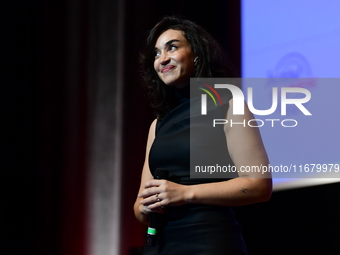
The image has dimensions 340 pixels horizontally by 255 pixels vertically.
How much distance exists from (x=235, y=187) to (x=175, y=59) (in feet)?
1.73

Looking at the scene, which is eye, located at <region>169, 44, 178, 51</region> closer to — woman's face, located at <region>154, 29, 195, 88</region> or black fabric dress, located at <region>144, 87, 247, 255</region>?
woman's face, located at <region>154, 29, 195, 88</region>

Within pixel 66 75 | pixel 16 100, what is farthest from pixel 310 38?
pixel 16 100

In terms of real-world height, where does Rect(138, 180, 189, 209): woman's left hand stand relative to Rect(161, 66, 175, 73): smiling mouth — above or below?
below

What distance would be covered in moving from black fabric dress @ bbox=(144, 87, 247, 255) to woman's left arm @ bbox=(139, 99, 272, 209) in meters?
0.06

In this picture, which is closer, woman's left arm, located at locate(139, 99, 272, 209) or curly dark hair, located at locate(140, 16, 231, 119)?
woman's left arm, located at locate(139, 99, 272, 209)

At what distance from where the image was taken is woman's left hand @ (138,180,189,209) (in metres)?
1.18

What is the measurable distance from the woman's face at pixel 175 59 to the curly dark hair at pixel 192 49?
26 mm

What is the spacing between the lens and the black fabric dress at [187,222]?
120 centimetres

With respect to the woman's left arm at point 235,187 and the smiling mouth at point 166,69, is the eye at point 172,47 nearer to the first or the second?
the smiling mouth at point 166,69

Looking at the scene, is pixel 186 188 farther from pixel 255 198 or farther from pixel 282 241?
pixel 282 241

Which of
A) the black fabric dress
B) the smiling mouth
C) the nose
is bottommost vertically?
the black fabric dress

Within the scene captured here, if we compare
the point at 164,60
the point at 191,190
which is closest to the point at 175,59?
the point at 164,60

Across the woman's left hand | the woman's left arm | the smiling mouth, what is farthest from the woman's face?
the woman's left hand

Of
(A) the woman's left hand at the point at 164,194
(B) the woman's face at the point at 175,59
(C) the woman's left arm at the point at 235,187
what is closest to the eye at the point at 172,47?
(B) the woman's face at the point at 175,59
